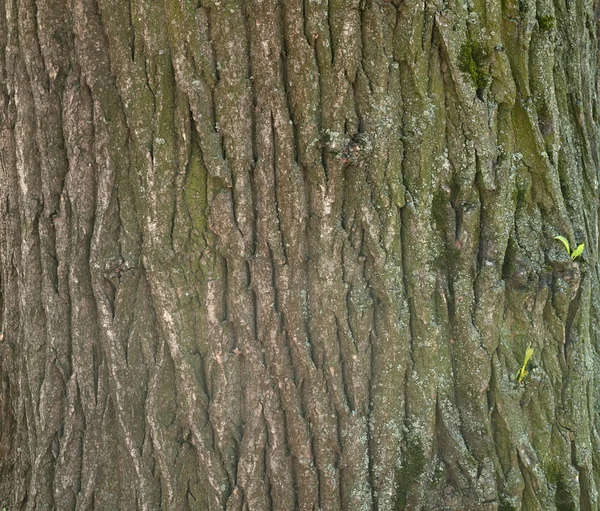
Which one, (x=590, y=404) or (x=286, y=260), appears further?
(x=590, y=404)

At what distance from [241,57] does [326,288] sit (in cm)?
80

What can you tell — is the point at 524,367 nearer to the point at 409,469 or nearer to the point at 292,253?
the point at 409,469

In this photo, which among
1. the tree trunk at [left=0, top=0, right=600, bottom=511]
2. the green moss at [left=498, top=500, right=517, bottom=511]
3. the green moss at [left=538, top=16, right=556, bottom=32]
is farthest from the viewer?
the green moss at [left=538, top=16, right=556, bottom=32]

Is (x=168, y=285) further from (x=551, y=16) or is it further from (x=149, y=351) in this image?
(x=551, y=16)

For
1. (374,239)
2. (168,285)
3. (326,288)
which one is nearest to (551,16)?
(374,239)

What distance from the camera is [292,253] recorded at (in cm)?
220

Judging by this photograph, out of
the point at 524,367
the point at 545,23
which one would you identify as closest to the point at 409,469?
the point at 524,367

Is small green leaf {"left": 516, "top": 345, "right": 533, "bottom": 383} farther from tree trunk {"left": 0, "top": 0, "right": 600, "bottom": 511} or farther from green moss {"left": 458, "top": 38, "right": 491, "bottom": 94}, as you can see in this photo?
green moss {"left": 458, "top": 38, "right": 491, "bottom": 94}

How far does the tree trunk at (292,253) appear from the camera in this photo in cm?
218

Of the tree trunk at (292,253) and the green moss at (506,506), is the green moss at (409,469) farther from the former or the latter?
the green moss at (506,506)

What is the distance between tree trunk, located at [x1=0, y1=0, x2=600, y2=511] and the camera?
2.18 metres

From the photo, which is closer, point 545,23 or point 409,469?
point 409,469

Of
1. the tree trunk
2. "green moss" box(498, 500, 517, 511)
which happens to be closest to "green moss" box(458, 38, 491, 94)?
the tree trunk

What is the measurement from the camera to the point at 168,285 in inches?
87.7
